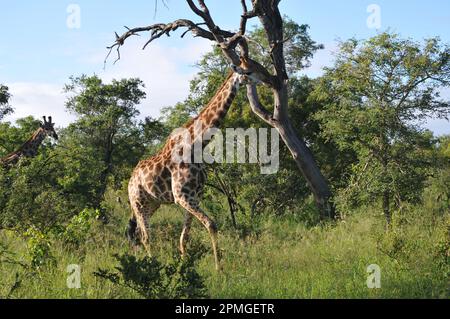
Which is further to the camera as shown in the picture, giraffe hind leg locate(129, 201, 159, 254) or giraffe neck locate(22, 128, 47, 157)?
giraffe neck locate(22, 128, 47, 157)

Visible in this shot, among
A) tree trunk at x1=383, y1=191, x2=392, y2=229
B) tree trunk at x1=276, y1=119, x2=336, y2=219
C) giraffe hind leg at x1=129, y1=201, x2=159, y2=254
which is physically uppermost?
tree trunk at x1=276, y1=119, x2=336, y2=219

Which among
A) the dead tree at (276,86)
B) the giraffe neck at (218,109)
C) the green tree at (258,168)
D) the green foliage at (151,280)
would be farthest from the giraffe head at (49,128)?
the green foliage at (151,280)

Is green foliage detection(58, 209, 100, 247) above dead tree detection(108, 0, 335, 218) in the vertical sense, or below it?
below

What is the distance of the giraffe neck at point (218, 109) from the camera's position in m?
9.72

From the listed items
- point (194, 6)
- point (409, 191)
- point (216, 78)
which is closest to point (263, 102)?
point (216, 78)

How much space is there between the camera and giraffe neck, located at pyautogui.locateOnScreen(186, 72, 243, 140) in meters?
9.72

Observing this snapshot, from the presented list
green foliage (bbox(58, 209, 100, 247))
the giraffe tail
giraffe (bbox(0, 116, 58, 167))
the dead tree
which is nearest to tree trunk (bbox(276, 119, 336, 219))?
the dead tree

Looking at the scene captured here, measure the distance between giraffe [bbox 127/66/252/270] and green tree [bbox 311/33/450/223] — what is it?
129 inches

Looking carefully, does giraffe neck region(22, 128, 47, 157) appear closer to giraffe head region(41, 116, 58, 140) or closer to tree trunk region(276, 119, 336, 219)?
giraffe head region(41, 116, 58, 140)

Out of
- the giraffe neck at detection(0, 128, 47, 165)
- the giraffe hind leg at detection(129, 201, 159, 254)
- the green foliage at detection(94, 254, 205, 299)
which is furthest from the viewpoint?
the giraffe neck at detection(0, 128, 47, 165)

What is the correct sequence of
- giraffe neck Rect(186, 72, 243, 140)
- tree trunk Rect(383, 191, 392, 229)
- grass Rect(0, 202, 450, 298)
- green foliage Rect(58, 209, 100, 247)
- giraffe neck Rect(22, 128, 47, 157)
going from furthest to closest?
1. giraffe neck Rect(22, 128, 47, 157)
2. tree trunk Rect(383, 191, 392, 229)
3. giraffe neck Rect(186, 72, 243, 140)
4. green foliage Rect(58, 209, 100, 247)
5. grass Rect(0, 202, 450, 298)

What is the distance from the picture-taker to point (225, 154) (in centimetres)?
1380

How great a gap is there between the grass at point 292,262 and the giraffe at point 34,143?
182 inches
